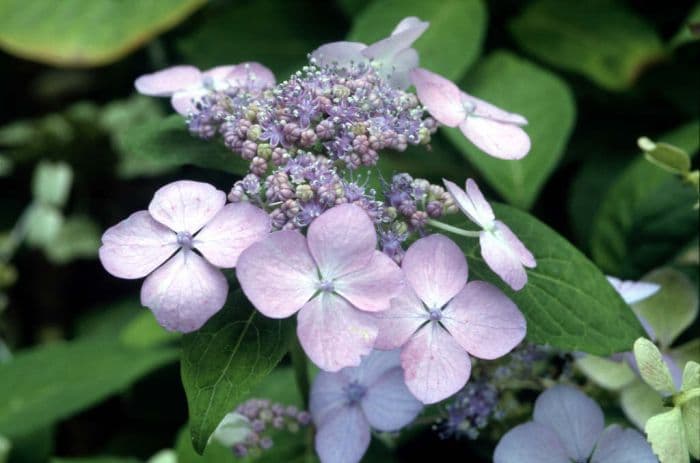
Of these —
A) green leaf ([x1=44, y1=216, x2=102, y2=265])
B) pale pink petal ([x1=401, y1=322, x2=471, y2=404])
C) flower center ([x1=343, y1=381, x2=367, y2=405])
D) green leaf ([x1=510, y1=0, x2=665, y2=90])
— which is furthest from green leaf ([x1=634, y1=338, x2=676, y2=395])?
green leaf ([x1=44, y1=216, x2=102, y2=265])

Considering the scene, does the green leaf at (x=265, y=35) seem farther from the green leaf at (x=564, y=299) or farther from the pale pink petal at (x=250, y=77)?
the green leaf at (x=564, y=299)

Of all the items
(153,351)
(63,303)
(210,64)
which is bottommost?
(63,303)

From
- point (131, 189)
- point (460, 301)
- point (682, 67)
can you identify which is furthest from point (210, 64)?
point (460, 301)

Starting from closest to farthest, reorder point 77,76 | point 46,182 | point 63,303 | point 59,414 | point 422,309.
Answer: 1. point 422,309
2. point 59,414
3. point 46,182
4. point 63,303
5. point 77,76

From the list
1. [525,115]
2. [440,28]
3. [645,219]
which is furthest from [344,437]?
[440,28]

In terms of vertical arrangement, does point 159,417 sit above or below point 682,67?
below

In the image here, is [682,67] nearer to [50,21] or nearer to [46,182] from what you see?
[50,21]
